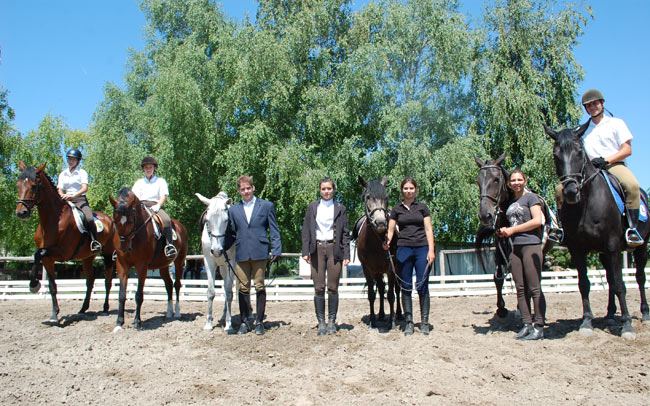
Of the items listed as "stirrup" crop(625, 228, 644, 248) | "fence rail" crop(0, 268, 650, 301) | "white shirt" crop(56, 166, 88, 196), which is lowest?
"fence rail" crop(0, 268, 650, 301)

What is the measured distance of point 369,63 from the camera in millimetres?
18484

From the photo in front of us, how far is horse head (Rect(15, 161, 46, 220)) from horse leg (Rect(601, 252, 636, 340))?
8.72 metres

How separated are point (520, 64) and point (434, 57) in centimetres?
395

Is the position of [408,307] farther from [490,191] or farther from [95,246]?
[95,246]

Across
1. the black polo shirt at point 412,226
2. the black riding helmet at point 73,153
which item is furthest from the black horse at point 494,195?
the black riding helmet at point 73,153

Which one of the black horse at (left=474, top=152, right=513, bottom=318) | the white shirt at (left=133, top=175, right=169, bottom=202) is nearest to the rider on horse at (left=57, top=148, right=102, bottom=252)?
the white shirt at (left=133, top=175, right=169, bottom=202)

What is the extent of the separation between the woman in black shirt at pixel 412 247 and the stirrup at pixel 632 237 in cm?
244

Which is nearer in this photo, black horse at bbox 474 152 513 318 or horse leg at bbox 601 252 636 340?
horse leg at bbox 601 252 636 340

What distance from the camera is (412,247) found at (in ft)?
20.5

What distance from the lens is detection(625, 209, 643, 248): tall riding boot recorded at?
5.71 metres

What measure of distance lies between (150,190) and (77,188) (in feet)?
5.23

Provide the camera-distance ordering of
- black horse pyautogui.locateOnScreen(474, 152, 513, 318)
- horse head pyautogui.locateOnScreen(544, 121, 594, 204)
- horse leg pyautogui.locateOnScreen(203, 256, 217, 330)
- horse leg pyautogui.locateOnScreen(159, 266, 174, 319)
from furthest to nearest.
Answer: horse leg pyautogui.locateOnScreen(159, 266, 174, 319) → horse leg pyautogui.locateOnScreen(203, 256, 217, 330) → black horse pyautogui.locateOnScreen(474, 152, 513, 318) → horse head pyautogui.locateOnScreen(544, 121, 594, 204)

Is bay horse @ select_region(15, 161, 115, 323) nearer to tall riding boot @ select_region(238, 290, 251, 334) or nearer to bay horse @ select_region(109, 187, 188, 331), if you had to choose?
bay horse @ select_region(109, 187, 188, 331)

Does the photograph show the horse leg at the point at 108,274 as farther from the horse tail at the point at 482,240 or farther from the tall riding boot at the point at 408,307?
the horse tail at the point at 482,240
